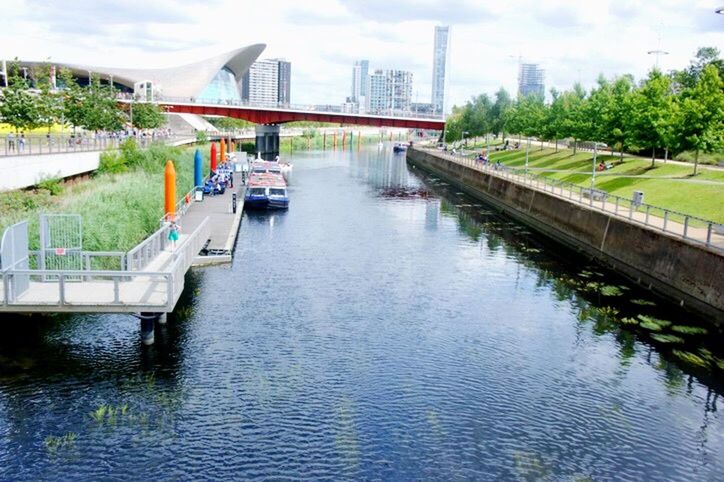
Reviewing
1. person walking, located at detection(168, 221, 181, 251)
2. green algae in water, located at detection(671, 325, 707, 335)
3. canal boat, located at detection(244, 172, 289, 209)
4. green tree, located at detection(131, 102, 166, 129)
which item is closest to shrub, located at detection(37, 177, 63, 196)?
person walking, located at detection(168, 221, 181, 251)

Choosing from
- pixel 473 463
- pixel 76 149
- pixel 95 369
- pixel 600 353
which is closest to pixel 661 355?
pixel 600 353

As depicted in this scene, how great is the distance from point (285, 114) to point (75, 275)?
94.5 meters

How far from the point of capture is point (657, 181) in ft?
172

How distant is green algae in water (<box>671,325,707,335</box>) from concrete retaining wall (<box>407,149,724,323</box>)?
39.5 inches

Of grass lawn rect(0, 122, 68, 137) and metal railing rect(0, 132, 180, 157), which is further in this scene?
grass lawn rect(0, 122, 68, 137)

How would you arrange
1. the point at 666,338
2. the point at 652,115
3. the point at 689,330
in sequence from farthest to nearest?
1. the point at 652,115
2. the point at 689,330
3. the point at 666,338

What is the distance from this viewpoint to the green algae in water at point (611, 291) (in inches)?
1298

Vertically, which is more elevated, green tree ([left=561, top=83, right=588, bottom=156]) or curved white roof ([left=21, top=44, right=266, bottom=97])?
curved white roof ([left=21, top=44, right=266, bottom=97])

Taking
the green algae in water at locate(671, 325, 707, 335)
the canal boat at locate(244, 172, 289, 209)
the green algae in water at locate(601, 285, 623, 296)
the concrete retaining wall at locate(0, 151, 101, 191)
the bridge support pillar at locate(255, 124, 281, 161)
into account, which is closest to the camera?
the green algae in water at locate(671, 325, 707, 335)

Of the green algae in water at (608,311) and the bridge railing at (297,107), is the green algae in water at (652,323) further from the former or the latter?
the bridge railing at (297,107)

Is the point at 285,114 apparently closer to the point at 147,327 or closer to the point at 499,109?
the point at 499,109

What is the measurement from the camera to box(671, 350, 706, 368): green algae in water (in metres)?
24.1

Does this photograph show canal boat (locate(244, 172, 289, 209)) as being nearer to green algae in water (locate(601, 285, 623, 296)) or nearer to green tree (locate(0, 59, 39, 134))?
green tree (locate(0, 59, 39, 134))

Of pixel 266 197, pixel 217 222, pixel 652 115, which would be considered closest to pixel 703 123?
pixel 652 115
